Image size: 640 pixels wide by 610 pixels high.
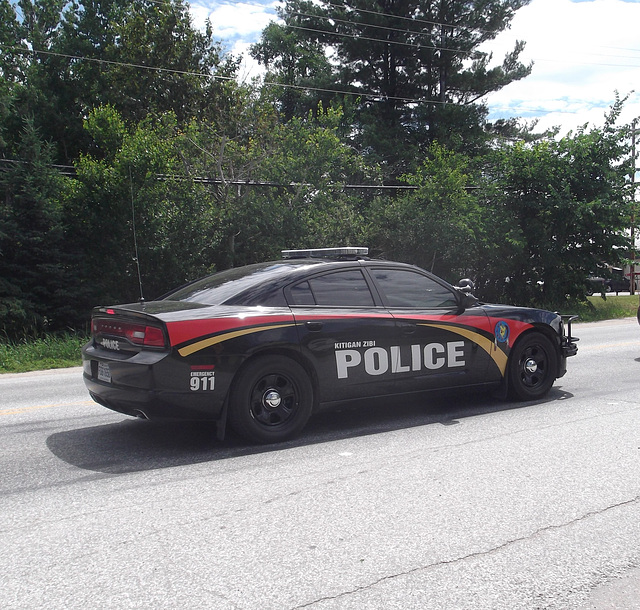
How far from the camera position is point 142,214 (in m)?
17.5

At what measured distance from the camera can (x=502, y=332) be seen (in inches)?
280

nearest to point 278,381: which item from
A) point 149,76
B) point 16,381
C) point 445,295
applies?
point 445,295

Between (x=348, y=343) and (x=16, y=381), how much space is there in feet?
21.4

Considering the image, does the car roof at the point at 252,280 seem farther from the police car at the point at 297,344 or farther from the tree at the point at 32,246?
the tree at the point at 32,246

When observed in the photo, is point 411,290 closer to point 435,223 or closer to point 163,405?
point 163,405

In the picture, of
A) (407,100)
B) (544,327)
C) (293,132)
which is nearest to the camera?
(544,327)

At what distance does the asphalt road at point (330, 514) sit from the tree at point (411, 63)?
30.5m

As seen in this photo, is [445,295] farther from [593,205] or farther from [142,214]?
[593,205]

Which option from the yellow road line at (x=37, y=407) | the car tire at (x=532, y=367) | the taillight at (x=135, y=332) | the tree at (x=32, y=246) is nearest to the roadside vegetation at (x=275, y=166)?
the tree at (x=32, y=246)

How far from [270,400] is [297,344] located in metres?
0.51

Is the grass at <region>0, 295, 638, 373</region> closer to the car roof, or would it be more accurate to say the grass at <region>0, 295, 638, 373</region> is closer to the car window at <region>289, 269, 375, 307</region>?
the car roof

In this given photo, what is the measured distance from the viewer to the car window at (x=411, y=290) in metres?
6.57

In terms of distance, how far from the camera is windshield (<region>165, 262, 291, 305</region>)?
5.99 meters

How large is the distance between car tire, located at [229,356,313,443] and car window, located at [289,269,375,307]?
637 mm
